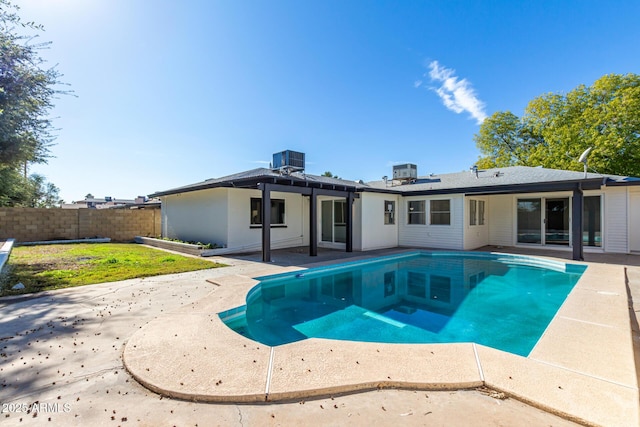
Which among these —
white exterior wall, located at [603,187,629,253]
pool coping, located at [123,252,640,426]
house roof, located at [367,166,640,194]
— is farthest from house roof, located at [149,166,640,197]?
pool coping, located at [123,252,640,426]

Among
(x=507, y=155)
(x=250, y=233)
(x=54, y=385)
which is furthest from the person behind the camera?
(x=507, y=155)

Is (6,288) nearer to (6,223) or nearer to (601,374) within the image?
(601,374)

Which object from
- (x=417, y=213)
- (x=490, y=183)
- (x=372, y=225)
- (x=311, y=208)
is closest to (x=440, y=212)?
(x=417, y=213)

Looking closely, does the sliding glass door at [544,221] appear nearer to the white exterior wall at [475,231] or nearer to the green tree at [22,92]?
the white exterior wall at [475,231]

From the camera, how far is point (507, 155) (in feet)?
84.1

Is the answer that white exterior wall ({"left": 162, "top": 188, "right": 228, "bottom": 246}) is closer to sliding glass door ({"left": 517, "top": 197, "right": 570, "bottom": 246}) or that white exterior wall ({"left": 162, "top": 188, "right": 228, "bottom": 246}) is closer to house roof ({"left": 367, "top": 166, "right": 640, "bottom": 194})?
house roof ({"left": 367, "top": 166, "right": 640, "bottom": 194})

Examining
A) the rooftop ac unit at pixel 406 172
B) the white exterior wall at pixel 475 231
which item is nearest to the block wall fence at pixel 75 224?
the rooftop ac unit at pixel 406 172

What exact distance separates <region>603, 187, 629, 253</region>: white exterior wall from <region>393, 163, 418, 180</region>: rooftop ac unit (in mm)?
7597

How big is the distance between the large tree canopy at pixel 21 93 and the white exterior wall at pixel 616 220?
18.9 meters

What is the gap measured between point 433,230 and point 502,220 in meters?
3.75

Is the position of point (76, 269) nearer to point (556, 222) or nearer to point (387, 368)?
point (387, 368)

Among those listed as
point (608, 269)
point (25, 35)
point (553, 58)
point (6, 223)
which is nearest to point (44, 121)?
point (25, 35)

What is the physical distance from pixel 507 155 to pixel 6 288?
30.7 meters

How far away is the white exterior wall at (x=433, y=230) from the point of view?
40.0 ft
